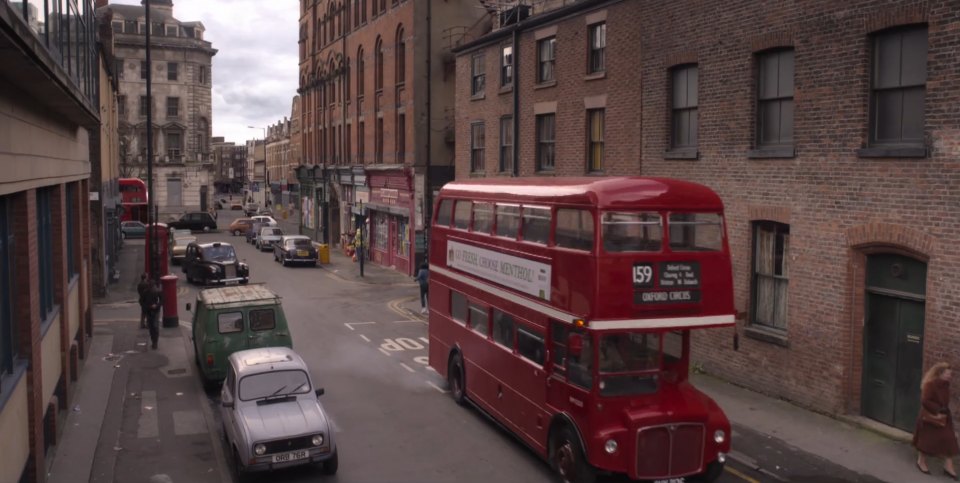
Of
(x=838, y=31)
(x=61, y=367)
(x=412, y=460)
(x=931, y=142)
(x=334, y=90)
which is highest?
(x=334, y=90)

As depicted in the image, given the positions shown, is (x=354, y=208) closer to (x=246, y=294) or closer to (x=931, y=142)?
(x=246, y=294)

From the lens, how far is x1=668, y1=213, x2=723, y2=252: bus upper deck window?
36.5 feet

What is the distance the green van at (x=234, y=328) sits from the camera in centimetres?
1670

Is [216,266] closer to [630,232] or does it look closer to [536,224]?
[536,224]

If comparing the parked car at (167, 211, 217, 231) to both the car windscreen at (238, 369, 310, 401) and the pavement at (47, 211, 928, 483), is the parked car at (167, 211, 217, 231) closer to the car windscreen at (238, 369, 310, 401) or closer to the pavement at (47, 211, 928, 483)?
the pavement at (47, 211, 928, 483)

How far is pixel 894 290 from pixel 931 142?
2.56m

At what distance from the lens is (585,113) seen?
23031mm

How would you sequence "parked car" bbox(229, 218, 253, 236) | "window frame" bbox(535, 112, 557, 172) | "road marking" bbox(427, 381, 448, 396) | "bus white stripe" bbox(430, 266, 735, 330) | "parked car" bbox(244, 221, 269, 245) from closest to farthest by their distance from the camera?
1. "bus white stripe" bbox(430, 266, 735, 330)
2. "road marking" bbox(427, 381, 448, 396)
3. "window frame" bbox(535, 112, 557, 172)
4. "parked car" bbox(244, 221, 269, 245)
5. "parked car" bbox(229, 218, 253, 236)

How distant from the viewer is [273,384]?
12.9 metres

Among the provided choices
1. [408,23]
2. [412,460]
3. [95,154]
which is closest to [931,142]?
[412,460]

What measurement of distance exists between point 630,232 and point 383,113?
32.9 m

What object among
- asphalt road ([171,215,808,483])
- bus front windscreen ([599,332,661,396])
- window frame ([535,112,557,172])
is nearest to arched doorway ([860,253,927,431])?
asphalt road ([171,215,808,483])

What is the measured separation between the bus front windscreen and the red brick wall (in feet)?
32.9

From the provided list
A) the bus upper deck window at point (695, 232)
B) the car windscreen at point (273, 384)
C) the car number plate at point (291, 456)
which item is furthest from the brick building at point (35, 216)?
the bus upper deck window at point (695, 232)
